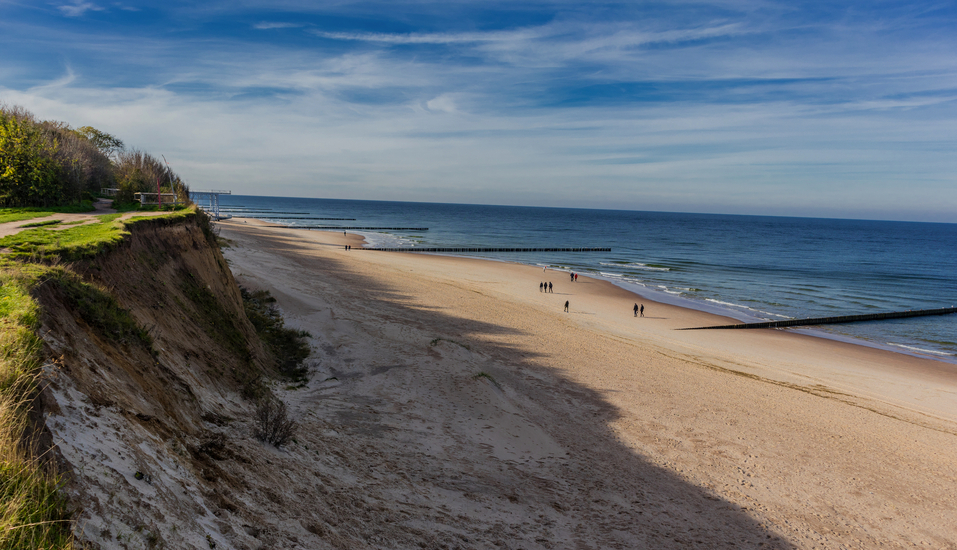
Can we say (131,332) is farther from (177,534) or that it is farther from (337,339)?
(337,339)

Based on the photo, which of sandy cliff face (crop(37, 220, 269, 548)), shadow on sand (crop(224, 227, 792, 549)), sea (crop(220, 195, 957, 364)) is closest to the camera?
sandy cliff face (crop(37, 220, 269, 548))

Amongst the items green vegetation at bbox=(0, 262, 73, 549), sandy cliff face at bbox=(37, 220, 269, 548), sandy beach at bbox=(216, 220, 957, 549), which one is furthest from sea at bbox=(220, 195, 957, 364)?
green vegetation at bbox=(0, 262, 73, 549)

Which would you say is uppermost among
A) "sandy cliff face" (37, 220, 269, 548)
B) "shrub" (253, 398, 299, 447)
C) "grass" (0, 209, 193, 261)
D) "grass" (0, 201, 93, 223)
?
"grass" (0, 201, 93, 223)

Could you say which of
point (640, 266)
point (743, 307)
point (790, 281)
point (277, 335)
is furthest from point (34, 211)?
point (790, 281)

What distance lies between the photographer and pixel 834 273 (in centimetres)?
6078

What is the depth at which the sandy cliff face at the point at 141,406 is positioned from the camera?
413cm

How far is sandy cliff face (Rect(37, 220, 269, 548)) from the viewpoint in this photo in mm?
4133

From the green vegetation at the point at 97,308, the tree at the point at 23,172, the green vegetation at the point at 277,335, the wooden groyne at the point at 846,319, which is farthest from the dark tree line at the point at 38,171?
the wooden groyne at the point at 846,319

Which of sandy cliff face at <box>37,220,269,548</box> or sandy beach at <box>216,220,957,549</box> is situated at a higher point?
sandy cliff face at <box>37,220,269,548</box>

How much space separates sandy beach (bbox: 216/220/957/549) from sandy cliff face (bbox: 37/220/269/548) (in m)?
1.88

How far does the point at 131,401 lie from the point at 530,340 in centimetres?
1828

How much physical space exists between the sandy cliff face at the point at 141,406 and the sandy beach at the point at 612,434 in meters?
1.88

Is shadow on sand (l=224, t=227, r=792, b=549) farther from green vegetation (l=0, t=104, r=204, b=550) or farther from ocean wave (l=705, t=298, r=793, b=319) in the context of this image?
ocean wave (l=705, t=298, r=793, b=319)

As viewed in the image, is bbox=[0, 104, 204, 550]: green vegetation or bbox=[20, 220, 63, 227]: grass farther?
bbox=[20, 220, 63, 227]: grass
